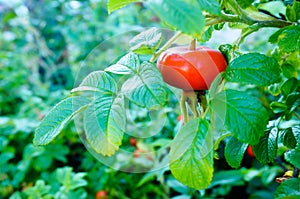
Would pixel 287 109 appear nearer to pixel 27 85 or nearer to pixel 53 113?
pixel 53 113

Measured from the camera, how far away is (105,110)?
43 cm

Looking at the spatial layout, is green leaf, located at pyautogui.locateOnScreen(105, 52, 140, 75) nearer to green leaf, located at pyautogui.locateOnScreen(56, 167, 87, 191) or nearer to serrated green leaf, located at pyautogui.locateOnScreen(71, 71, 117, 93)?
serrated green leaf, located at pyautogui.locateOnScreen(71, 71, 117, 93)

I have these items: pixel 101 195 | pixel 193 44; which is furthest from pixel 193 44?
pixel 101 195

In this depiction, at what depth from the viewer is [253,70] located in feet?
1.44

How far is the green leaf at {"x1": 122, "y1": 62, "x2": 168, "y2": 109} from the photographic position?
0.39m

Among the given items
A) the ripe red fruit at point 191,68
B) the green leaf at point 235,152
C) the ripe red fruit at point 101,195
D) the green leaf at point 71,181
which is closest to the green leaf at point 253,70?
the ripe red fruit at point 191,68

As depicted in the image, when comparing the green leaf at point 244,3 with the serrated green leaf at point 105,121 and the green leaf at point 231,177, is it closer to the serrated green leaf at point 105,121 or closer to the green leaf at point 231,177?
the serrated green leaf at point 105,121

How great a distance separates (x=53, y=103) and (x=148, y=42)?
136 centimetres

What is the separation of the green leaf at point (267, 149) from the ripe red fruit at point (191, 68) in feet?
0.45

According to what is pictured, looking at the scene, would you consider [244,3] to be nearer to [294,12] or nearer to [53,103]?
[294,12]

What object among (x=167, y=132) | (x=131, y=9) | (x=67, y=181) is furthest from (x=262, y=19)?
(x=131, y=9)

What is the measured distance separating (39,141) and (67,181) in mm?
662

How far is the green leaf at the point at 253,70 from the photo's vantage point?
0.43 meters

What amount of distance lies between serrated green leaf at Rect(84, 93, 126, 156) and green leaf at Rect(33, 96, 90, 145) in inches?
0.6
